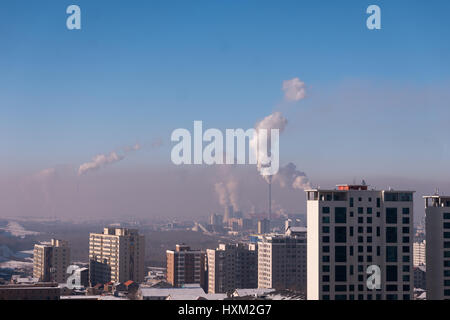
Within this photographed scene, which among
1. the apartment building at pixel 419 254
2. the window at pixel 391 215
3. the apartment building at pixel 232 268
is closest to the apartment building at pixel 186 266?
the apartment building at pixel 232 268

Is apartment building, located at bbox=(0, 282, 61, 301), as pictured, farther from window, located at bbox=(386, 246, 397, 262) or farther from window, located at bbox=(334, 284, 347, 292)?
window, located at bbox=(386, 246, 397, 262)

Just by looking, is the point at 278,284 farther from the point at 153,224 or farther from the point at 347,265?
the point at 347,265

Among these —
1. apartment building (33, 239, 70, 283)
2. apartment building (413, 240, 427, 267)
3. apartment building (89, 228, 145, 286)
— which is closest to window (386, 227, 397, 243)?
apartment building (413, 240, 427, 267)

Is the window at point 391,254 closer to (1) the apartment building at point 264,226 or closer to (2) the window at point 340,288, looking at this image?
(2) the window at point 340,288

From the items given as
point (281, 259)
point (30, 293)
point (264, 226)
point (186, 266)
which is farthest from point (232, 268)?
point (30, 293)
